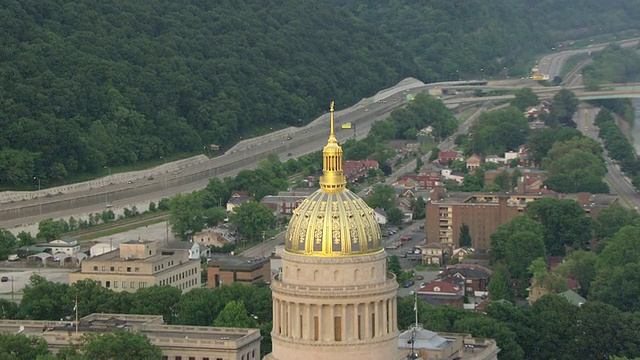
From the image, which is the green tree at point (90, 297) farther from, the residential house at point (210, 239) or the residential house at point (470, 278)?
the residential house at point (210, 239)

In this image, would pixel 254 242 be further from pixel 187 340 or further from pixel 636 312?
pixel 187 340

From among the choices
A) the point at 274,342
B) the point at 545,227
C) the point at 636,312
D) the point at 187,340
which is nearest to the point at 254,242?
the point at 545,227

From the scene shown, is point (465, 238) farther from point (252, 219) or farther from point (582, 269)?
point (582, 269)

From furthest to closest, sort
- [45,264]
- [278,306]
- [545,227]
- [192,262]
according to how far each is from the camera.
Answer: [545,227], [45,264], [192,262], [278,306]

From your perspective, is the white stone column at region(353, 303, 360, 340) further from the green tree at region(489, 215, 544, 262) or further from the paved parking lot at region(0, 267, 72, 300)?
the green tree at region(489, 215, 544, 262)

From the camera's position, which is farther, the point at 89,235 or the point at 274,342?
the point at 89,235

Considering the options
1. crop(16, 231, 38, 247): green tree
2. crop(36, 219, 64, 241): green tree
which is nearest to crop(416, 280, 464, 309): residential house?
crop(16, 231, 38, 247): green tree

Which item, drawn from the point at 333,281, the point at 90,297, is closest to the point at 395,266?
the point at 90,297
